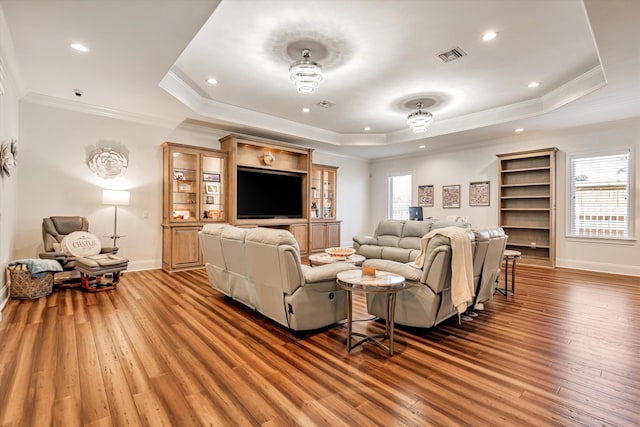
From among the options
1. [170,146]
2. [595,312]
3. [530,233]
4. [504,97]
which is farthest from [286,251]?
[530,233]

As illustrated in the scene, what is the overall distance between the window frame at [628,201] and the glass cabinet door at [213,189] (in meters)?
7.12

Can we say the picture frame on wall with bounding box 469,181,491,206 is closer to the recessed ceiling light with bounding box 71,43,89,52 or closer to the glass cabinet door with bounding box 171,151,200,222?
the glass cabinet door with bounding box 171,151,200,222

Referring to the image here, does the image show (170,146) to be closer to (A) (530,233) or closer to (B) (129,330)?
(B) (129,330)

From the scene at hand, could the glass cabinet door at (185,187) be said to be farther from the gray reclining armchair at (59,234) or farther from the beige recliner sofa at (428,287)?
the beige recliner sofa at (428,287)

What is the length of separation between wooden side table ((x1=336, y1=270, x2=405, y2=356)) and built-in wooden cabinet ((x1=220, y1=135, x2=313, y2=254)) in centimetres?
407

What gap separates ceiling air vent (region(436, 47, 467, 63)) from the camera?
356cm

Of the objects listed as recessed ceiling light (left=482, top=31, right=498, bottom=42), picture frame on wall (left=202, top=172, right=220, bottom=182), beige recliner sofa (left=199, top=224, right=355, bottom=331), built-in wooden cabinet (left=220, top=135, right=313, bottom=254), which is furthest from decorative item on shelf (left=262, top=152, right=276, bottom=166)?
recessed ceiling light (left=482, top=31, right=498, bottom=42)

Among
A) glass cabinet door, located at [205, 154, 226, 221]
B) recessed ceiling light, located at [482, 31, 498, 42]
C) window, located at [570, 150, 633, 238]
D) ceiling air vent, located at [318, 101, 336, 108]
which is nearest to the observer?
recessed ceiling light, located at [482, 31, 498, 42]

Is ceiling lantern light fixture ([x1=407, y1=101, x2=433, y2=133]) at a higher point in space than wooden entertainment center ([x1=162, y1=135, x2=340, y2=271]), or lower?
higher

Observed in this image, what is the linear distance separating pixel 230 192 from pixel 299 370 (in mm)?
4604

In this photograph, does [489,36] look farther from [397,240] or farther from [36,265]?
[36,265]

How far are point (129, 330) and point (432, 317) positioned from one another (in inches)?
114

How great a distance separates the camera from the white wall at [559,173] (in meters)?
5.54

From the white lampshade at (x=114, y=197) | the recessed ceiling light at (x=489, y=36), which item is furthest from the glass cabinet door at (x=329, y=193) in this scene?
the recessed ceiling light at (x=489, y=36)
